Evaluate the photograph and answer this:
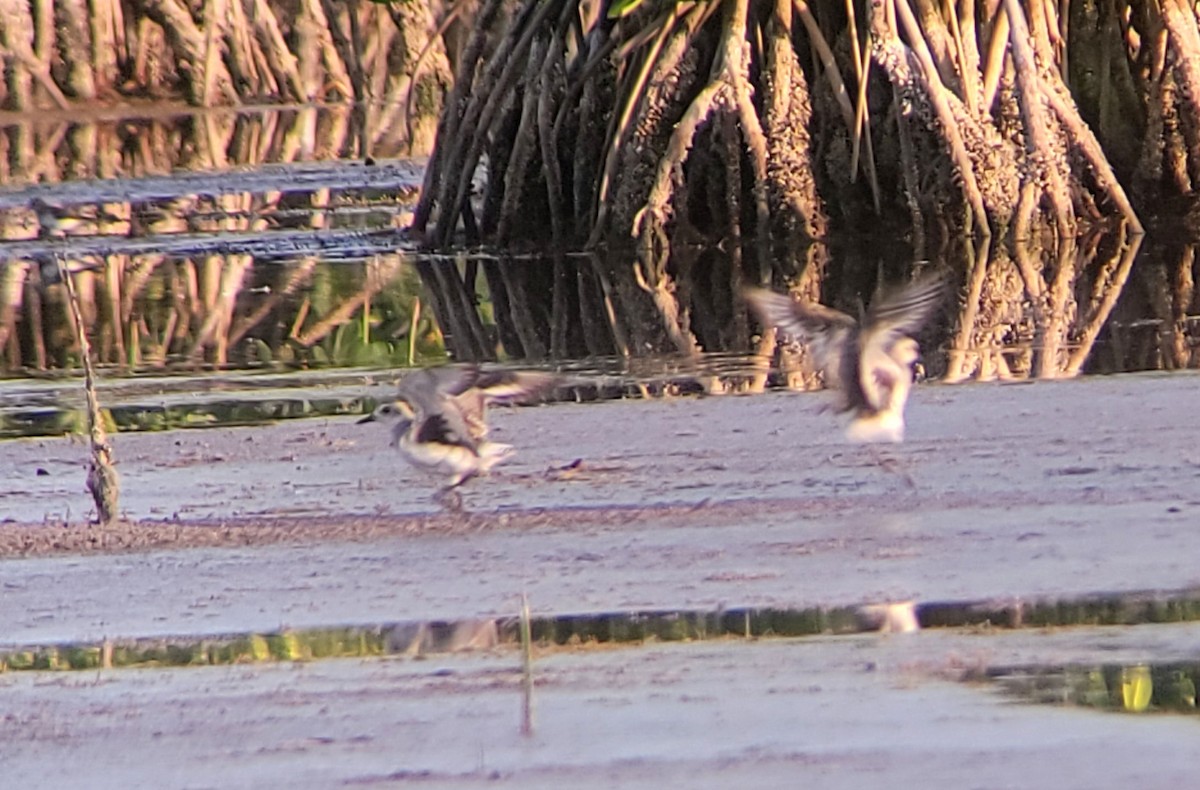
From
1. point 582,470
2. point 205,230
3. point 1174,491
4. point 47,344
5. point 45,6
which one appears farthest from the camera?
point 45,6

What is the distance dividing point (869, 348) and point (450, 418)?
4.98ft

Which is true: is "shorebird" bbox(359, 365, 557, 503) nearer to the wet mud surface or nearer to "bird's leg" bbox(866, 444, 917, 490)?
the wet mud surface

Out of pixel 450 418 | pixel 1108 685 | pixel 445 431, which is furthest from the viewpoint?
pixel 450 418

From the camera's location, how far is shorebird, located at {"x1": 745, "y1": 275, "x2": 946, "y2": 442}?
355 inches

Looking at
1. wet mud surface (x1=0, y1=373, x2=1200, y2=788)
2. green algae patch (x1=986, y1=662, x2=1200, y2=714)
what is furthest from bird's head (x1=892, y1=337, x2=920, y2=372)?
green algae patch (x1=986, y1=662, x2=1200, y2=714)

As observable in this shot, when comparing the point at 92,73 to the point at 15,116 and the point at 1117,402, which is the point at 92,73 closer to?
the point at 15,116

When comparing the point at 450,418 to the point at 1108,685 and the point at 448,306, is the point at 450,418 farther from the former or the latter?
the point at 448,306

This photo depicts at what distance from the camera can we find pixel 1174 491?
8.42 metres

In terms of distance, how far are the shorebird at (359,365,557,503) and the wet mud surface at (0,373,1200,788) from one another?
0.56 feet

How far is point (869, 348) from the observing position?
30.4 ft

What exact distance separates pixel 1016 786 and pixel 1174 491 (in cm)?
309

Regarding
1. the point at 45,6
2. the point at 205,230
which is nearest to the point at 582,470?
the point at 205,230

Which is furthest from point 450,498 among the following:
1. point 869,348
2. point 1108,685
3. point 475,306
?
point 475,306

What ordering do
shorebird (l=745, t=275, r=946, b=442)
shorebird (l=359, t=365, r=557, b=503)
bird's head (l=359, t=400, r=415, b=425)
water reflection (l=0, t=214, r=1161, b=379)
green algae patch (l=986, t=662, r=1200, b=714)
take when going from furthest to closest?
water reflection (l=0, t=214, r=1161, b=379)
bird's head (l=359, t=400, r=415, b=425)
shorebird (l=745, t=275, r=946, b=442)
shorebird (l=359, t=365, r=557, b=503)
green algae patch (l=986, t=662, r=1200, b=714)
